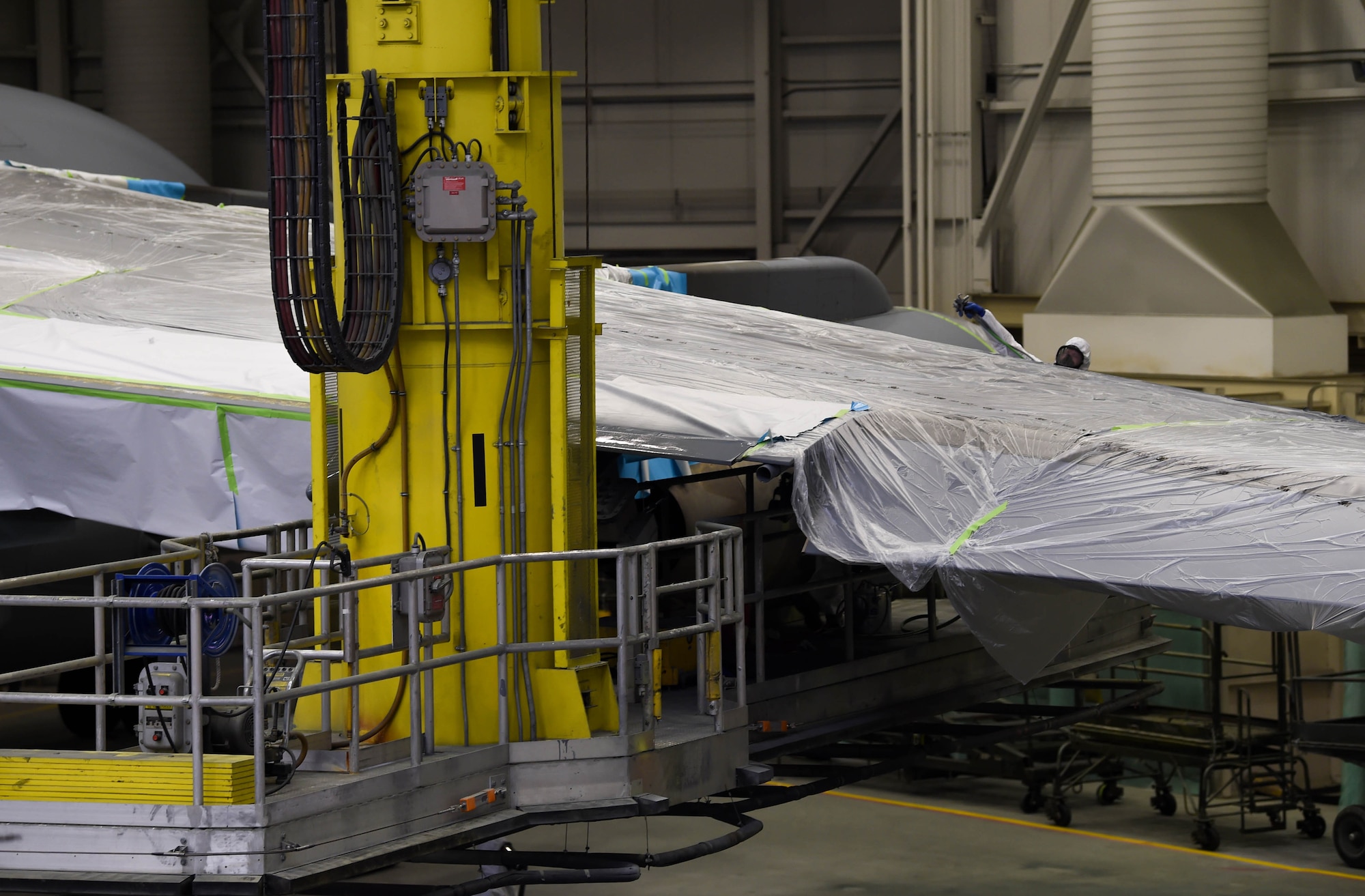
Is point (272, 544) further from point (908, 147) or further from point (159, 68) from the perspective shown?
point (159, 68)

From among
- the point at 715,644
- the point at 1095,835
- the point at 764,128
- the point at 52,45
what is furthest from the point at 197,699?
the point at 52,45

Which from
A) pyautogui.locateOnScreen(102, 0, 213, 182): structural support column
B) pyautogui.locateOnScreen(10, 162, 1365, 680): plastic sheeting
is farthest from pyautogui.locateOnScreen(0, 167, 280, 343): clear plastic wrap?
pyautogui.locateOnScreen(102, 0, 213, 182): structural support column

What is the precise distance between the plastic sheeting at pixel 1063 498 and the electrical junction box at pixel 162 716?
3.66 meters

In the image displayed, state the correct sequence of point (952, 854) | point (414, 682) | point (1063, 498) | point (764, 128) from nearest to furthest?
1. point (414, 682)
2. point (1063, 498)
3. point (952, 854)
4. point (764, 128)

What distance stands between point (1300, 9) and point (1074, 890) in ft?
41.3

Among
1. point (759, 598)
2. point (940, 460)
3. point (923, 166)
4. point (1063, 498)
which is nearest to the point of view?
point (1063, 498)

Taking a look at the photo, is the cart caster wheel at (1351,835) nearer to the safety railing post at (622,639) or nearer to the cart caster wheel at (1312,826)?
the cart caster wheel at (1312,826)

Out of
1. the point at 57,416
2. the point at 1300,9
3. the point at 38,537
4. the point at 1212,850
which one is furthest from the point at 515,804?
the point at 1300,9

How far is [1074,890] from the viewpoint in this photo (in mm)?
15641

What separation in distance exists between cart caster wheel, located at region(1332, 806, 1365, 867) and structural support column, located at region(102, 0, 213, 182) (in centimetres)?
2196

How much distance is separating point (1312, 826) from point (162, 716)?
14.4 m

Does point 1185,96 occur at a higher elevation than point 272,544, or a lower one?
higher

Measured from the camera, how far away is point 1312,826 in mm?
17891

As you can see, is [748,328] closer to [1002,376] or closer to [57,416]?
[1002,376]
